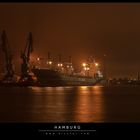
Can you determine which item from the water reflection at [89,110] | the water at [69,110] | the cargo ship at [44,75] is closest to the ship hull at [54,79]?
the cargo ship at [44,75]

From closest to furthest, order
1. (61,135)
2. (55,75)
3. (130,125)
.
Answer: (61,135), (130,125), (55,75)

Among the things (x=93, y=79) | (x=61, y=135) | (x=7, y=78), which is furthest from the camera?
(x=93, y=79)

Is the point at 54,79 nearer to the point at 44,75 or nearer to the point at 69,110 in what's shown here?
the point at 44,75

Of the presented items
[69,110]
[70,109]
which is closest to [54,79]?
[70,109]

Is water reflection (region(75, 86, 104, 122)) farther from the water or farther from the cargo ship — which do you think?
the cargo ship

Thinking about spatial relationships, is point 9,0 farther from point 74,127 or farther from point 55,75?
point 55,75

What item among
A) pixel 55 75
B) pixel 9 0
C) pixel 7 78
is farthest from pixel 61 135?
pixel 7 78

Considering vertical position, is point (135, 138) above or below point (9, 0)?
below

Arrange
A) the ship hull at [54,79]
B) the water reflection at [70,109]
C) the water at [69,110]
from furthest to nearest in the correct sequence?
the ship hull at [54,79]
the water reflection at [70,109]
the water at [69,110]

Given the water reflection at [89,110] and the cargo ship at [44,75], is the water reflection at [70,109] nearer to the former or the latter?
the water reflection at [89,110]

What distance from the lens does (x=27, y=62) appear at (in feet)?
160

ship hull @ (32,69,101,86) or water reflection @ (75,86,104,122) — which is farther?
ship hull @ (32,69,101,86)

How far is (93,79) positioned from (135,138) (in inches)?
2005

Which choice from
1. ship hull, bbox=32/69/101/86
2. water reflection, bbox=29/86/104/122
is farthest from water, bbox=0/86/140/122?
ship hull, bbox=32/69/101/86
